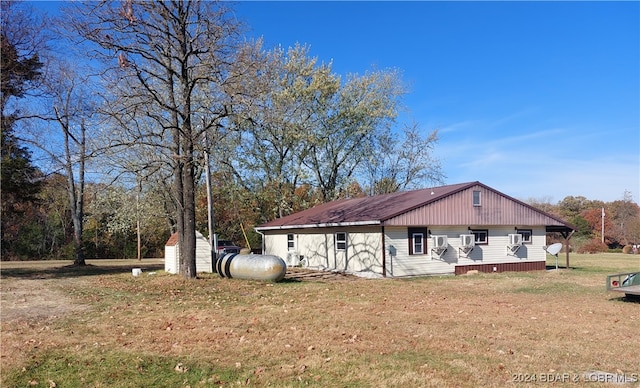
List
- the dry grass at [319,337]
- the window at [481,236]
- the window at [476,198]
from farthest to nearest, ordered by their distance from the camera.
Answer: the window at [481,236]
the window at [476,198]
the dry grass at [319,337]

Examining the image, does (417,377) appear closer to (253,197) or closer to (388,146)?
(253,197)

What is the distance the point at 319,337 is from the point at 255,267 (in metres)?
8.42

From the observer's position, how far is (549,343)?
6984mm

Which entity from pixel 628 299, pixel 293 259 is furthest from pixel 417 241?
pixel 628 299

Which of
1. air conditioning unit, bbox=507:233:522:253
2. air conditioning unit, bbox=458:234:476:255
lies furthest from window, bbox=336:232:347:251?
air conditioning unit, bbox=507:233:522:253

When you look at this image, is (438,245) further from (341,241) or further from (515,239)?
(515,239)

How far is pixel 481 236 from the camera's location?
21172 millimetres

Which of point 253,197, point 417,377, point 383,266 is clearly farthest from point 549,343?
point 253,197

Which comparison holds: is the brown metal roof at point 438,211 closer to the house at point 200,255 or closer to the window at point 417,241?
the window at point 417,241

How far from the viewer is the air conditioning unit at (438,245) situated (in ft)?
62.9

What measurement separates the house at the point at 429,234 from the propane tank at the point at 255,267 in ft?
15.1

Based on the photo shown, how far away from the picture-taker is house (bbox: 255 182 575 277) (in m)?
18.7

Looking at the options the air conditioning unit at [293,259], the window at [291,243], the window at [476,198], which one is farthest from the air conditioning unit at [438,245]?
the window at [291,243]

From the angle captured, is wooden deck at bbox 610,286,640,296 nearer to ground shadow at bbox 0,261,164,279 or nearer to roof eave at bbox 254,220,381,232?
roof eave at bbox 254,220,381,232
